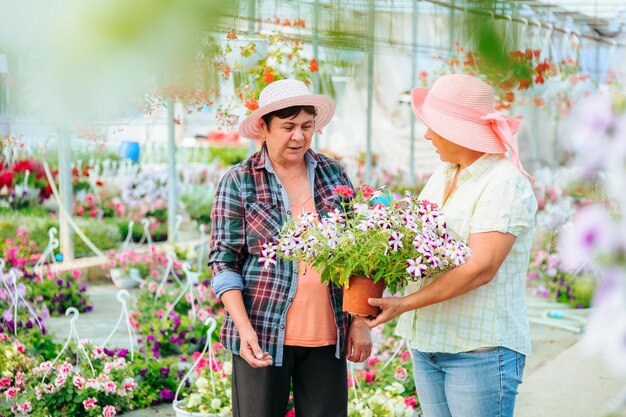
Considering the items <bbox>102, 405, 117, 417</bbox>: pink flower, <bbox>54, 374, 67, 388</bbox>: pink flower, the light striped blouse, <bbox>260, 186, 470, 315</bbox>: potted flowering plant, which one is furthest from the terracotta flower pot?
<bbox>54, 374, 67, 388</bbox>: pink flower

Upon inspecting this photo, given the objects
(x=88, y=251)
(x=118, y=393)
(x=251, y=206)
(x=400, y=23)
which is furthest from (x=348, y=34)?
(x=88, y=251)

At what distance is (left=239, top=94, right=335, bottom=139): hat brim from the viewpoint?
2.13 metres

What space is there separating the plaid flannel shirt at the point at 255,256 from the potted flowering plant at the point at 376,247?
133 millimetres

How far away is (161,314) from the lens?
15.8 ft

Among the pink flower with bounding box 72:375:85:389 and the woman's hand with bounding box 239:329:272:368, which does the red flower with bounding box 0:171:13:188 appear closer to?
the pink flower with bounding box 72:375:85:389

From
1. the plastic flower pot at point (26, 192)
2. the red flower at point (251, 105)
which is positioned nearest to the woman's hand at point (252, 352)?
the red flower at point (251, 105)

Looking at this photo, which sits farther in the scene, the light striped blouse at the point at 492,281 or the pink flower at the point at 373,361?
the pink flower at the point at 373,361

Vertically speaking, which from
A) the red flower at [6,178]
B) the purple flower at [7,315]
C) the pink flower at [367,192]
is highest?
the pink flower at [367,192]

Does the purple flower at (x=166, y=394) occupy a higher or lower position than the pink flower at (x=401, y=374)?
lower

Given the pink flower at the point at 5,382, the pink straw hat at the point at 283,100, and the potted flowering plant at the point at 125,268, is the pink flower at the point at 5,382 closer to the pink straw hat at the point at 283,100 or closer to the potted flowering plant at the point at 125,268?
the pink straw hat at the point at 283,100

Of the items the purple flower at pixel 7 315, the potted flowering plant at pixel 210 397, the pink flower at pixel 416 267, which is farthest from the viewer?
the purple flower at pixel 7 315

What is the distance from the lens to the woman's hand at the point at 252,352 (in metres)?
2.05

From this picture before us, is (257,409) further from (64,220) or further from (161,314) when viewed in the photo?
(64,220)

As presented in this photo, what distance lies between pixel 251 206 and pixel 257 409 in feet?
1.75
